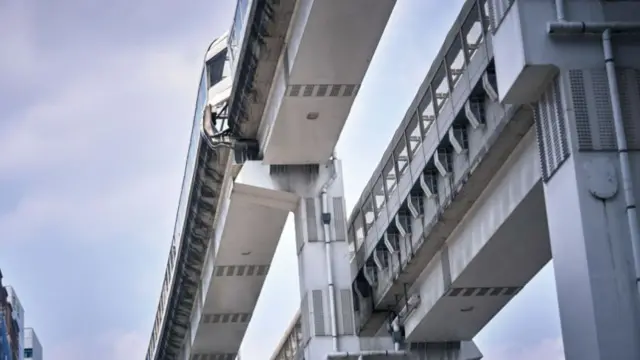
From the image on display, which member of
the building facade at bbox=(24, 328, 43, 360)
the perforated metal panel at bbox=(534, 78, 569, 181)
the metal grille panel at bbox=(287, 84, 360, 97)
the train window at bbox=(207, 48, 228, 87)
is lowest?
the perforated metal panel at bbox=(534, 78, 569, 181)

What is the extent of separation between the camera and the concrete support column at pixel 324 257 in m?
25.6

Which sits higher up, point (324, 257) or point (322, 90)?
point (322, 90)

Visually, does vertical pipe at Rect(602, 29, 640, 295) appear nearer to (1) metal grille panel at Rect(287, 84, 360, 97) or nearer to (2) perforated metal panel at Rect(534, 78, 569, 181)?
(2) perforated metal panel at Rect(534, 78, 569, 181)

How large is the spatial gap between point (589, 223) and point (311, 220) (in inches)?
484

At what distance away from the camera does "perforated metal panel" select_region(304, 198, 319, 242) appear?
26312mm

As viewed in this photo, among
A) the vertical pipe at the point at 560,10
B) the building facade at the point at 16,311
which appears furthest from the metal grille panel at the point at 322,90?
the building facade at the point at 16,311

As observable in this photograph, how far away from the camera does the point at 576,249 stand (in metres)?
14.5

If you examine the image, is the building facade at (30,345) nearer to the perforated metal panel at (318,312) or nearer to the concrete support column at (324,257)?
the concrete support column at (324,257)

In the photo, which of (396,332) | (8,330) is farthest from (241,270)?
(8,330)

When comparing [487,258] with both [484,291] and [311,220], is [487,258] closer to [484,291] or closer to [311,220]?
[484,291]

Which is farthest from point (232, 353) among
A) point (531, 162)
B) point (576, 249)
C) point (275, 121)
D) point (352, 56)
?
point (576, 249)

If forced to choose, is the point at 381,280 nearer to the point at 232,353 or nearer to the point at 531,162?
the point at 531,162

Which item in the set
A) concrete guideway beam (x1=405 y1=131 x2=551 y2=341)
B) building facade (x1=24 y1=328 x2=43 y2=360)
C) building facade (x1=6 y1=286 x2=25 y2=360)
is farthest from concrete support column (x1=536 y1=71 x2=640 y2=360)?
building facade (x1=24 y1=328 x2=43 y2=360)

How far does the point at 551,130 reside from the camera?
606 inches
